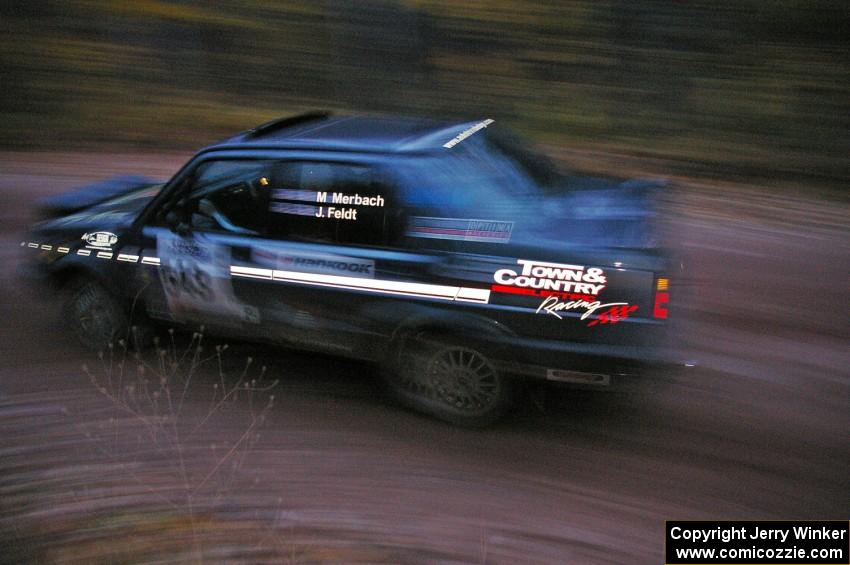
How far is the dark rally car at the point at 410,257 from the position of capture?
4281 mm

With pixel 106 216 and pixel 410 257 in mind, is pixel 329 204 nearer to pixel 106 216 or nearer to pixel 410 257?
pixel 410 257

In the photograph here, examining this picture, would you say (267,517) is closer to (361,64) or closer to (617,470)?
(617,470)

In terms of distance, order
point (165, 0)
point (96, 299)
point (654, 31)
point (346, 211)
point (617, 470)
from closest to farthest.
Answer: point (617, 470) → point (346, 211) → point (96, 299) → point (654, 31) → point (165, 0)

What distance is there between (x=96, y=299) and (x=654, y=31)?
10.1 meters

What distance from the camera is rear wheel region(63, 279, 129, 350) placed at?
5652 millimetres

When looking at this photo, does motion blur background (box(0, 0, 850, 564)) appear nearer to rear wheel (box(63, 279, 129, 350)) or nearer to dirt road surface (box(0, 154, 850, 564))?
dirt road surface (box(0, 154, 850, 564))

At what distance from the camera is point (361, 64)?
579 inches

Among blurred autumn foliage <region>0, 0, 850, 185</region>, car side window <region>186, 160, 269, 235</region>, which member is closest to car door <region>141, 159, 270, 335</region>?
car side window <region>186, 160, 269, 235</region>

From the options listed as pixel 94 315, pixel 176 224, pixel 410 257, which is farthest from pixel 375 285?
pixel 94 315

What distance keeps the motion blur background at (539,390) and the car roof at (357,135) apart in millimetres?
1547

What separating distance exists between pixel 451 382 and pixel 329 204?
1.24 metres

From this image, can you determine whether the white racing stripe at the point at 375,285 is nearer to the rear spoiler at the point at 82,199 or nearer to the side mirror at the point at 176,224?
the side mirror at the point at 176,224

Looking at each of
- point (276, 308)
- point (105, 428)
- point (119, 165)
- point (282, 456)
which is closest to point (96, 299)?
point (105, 428)

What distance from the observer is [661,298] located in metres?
4.19
